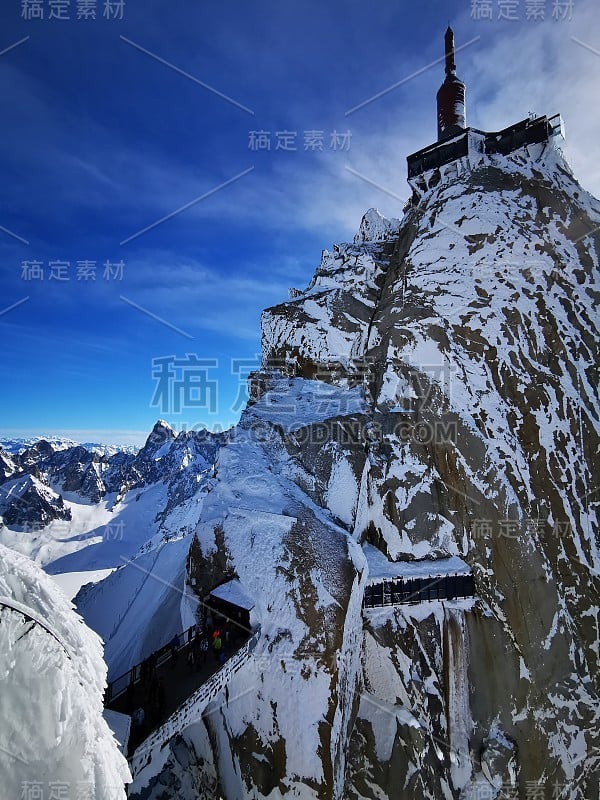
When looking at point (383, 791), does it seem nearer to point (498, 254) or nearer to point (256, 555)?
point (256, 555)

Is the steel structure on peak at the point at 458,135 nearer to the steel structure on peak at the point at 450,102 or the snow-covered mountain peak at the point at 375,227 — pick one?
the steel structure on peak at the point at 450,102

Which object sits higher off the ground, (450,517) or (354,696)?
(450,517)

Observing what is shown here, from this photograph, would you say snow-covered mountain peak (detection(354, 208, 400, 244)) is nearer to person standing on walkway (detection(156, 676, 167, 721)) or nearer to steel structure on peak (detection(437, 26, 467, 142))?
steel structure on peak (detection(437, 26, 467, 142))

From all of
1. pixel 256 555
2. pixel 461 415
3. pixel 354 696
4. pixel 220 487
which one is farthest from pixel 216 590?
pixel 461 415

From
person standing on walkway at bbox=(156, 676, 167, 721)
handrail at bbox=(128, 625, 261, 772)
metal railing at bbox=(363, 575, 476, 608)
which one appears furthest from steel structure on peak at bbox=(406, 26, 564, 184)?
person standing on walkway at bbox=(156, 676, 167, 721)

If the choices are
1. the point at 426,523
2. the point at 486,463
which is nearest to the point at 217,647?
the point at 426,523

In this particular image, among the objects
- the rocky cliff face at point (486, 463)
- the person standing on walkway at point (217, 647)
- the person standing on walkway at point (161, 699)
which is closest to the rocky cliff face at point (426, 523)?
the rocky cliff face at point (486, 463)

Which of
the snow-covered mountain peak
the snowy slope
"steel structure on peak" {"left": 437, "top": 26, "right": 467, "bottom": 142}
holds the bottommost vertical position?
the snowy slope

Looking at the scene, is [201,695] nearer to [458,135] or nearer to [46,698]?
[46,698]
